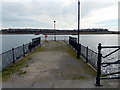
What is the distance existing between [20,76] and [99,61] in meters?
3.58

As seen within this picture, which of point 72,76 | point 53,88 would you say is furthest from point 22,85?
point 72,76

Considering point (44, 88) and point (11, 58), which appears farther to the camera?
point (11, 58)

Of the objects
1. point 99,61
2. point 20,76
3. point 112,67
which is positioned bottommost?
point 112,67

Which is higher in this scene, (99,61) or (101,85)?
(99,61)

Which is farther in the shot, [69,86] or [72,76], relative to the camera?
[72,76]

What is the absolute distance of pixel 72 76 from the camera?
7039 millimetres

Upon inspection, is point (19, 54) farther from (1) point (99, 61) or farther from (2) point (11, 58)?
(1) point (99, 61)

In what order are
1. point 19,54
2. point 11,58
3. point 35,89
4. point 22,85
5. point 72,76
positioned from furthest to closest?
point 19,54
point 11,58
point 72,76
point 22,85
point 35,89

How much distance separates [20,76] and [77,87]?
2.81 metres

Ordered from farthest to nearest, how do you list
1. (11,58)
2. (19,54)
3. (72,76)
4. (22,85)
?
1. (19,54)
2. (11,58)
3. (72,76)
4. (22,85)

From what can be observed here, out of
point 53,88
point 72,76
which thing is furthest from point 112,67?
point 53,88

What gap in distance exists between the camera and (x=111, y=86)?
5656 mm

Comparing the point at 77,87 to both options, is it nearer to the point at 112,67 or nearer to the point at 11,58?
the point at 11,58

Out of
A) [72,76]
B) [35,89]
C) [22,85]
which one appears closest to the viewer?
[35,89]
